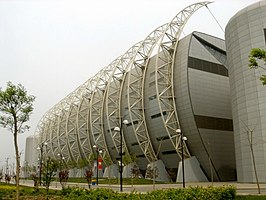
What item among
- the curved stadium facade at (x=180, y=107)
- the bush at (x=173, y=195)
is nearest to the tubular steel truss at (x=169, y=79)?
the curved stadium facade at (x=180, y=107)

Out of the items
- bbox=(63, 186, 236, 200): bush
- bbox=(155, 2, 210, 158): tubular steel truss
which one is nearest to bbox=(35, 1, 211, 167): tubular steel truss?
bbox=(155, 2, 210, 158): tubular steel truss

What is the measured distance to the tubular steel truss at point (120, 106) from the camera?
54719mm

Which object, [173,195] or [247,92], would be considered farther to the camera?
[247,92]

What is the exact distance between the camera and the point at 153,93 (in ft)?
193

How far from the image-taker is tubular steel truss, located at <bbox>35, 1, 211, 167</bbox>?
180 feet

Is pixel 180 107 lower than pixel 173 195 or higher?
higher

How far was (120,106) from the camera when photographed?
6800 cm

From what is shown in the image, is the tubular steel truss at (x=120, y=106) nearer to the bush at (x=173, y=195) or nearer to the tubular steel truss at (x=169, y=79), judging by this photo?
the tubular steel truss at (x=169, y=79)

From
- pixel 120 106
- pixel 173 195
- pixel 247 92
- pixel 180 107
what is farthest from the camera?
pixel 120 106

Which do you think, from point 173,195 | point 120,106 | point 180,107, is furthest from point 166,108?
point 173,195

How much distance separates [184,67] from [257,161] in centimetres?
2103

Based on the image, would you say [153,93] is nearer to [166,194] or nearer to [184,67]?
[184,67]

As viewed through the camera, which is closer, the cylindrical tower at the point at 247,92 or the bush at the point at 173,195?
the bush at the point at 173,195

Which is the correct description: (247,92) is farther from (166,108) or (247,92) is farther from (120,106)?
(120,106)
